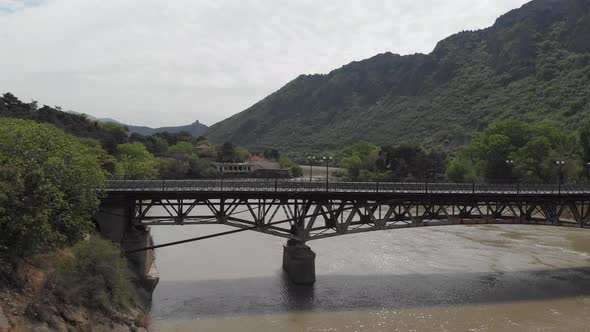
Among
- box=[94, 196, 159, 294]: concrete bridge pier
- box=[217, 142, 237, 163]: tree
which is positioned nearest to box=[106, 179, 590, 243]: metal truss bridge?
box=[94, 196, 159, 294]: concrete bridge pier

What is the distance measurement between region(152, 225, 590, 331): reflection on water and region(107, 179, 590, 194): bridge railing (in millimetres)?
6585

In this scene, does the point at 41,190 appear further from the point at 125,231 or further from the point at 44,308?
the point at 125,231

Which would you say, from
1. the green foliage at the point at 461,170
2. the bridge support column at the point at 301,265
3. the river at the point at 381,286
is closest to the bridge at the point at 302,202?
the bridge support column at the point at 301,265

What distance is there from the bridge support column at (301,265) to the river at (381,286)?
80 centimetres

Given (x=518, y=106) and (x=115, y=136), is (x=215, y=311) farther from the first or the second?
(x=518, y=106)

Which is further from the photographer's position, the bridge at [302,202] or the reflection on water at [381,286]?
the bridge at [302,202]

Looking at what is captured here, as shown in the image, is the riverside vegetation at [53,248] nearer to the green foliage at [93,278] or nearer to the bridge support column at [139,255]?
the green foliage at [93,278]

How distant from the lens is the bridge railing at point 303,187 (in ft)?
109

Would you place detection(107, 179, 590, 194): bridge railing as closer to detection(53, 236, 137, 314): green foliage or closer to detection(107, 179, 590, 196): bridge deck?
detection(107, 179, 590, 196): bridge deck

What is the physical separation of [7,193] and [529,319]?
28.1m

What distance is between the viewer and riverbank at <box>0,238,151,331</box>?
722 inches

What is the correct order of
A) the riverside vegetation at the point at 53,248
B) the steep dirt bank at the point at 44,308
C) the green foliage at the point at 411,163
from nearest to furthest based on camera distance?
the steep dirt bank at the point at 44,308 < the riverside vegetation at the point at 53,248 < the green foliage at the point at 411,163

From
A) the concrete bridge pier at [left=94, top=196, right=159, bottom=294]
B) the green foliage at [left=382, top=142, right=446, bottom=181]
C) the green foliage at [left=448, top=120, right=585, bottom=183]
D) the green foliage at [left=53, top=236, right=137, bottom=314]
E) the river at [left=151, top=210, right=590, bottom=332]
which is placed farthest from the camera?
the green foliage at [left=382, top=142, right=446, bottom=181]

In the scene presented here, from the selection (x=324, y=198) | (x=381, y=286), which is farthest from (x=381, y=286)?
(x=324, y=198)
